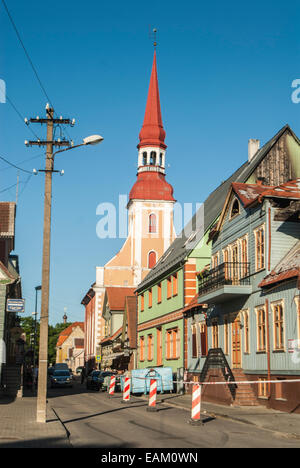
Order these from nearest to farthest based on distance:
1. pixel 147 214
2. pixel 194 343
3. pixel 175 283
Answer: pixel 194 343
pixel 175 283
pixel 147 214

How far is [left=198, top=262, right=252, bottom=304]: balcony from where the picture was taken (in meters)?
24.0

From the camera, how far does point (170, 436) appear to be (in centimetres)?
1351

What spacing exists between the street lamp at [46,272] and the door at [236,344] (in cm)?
1016

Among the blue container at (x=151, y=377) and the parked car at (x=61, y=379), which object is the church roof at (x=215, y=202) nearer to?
the blue container at (x=151, y=377)

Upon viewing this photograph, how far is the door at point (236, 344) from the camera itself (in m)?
24.9

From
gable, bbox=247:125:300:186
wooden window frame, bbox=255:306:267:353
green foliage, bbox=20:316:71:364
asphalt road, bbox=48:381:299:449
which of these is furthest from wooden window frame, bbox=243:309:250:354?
green foliage, bbox=20:316:71:364

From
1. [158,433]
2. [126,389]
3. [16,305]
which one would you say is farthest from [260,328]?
[16,305]

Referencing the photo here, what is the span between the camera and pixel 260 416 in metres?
18.9

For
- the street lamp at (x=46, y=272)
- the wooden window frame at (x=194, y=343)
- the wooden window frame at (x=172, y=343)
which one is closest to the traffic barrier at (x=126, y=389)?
the wooden window frame at (x=194, y=343)

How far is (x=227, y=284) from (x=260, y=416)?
746 cm

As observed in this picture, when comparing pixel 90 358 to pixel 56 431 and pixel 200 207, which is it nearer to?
pixel 200 207

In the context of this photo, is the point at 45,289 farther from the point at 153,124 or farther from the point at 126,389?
the point at 153,124

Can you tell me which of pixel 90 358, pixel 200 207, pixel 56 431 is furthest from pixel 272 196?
pixel 90 358

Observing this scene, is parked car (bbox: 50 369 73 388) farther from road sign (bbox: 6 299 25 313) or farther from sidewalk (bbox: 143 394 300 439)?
sidewalk (bbox: 143 394 300 439)
